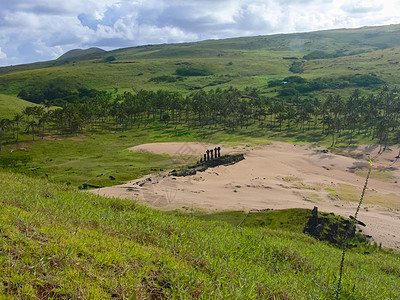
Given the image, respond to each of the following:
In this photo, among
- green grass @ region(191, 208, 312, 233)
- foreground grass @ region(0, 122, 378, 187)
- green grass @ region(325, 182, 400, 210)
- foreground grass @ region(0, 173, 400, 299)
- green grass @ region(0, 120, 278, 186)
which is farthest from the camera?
foreground grass @ region(0, 122, 378, 187)

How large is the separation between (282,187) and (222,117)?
93734 millimetres

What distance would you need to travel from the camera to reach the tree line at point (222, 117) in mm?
114500

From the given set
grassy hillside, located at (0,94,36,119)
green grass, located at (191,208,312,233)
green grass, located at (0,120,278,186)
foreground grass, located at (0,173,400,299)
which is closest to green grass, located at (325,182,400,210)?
green grass, located at (191,208,312,233)

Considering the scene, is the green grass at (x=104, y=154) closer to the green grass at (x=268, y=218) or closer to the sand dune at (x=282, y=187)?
the sand dune at (x=282, y=187)

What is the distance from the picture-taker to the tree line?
114500mm

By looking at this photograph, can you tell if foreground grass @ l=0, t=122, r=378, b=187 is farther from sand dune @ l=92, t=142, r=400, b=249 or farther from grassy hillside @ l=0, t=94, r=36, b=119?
grassy hillside @ l=0, t=94, r=36, b=119

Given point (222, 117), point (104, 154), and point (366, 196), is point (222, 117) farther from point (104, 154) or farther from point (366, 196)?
point (366, 196)

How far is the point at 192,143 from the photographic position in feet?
359

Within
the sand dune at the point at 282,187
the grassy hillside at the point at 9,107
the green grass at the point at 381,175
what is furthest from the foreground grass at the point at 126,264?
Result: the grassy hillside at the point at 9,107

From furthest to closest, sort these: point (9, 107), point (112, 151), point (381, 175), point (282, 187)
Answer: point (9, 107)
point (112, 151)
point (381, 175)
point (282, 187)

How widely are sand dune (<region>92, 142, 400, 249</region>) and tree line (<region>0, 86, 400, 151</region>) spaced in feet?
86.0

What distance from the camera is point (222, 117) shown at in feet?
505

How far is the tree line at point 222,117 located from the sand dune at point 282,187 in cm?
2622

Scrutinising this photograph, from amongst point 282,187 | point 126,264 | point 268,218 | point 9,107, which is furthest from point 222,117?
point 126,264
